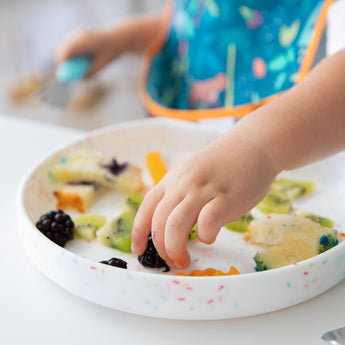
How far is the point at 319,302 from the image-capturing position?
1.71 feet

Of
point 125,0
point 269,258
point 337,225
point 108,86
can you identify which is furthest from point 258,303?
point 125,0

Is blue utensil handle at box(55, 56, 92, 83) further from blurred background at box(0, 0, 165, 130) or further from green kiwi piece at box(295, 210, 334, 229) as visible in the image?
green kiwi piece at box(295, 210, 334, 229)

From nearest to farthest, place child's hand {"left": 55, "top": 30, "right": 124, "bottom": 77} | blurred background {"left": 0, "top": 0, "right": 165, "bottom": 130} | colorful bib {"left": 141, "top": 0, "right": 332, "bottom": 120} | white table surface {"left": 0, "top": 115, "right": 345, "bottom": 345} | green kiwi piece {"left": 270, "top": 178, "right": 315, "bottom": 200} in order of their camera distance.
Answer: white table surface {"left": 0, "top": 115, "right": 345, "bottom": 345}, green kiwi piece {"left": 270, "top": 178, "right": 315, "bottom": 200}, colorful bib {"left": 141, "top": 0, "right": 332, "bottom": 120}, child's hand {"left": 55, "top": 30, "right": 124, "bottom": 77}, blurred background {"left": 0, "top": 0, "right": 165, "bottom": 130}

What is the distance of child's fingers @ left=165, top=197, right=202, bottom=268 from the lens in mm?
504

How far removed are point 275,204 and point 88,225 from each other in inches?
9.6

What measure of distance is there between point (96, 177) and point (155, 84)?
0.61 m

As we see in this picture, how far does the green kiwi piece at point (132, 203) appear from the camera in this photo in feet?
2.17

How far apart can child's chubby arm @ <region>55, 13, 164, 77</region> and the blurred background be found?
288mm

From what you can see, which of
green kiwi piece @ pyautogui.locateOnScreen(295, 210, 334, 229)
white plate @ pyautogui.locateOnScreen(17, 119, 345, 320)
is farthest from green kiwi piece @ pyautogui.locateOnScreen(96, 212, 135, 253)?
green kiwi piece @ pyautogui.locateOnScreen(295, 210, 334, 229)

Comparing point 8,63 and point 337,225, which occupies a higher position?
point 337,225

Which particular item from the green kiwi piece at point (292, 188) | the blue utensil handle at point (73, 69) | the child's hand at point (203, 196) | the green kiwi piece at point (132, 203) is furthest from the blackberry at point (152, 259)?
the blue utensil handle at point (73, 69)

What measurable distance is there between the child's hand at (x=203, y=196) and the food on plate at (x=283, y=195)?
0.12 m

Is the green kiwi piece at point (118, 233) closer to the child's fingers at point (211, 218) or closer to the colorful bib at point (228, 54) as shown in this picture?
the child's fingers at point (211, 218)

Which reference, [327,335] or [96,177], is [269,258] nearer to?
[327,335]
